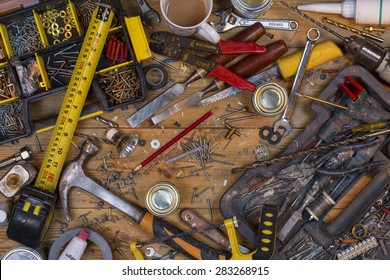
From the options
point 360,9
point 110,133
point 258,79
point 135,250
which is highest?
point 360,9

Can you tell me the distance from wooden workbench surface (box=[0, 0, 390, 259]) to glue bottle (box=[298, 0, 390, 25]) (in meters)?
0.05

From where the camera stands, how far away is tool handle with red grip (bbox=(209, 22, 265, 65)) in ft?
7.57

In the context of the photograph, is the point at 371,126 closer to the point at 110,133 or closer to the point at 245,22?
the point at 245,22

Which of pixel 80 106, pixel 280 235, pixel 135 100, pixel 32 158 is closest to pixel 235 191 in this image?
pixel 280 235

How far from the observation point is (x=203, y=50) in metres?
2.32

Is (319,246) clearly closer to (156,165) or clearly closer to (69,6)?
(156,165)

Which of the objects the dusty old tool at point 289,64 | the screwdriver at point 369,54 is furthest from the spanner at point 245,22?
the screwdriver at point 369,54

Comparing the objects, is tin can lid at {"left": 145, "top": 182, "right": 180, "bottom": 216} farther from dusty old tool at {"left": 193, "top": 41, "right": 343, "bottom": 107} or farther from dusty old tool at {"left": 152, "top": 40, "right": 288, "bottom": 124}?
dusty old tool at {"left": 193, "top": 41, "right": 343, "bottom": 107}

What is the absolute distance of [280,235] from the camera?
91.7 inches

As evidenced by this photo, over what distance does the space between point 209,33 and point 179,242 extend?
3.03 ft

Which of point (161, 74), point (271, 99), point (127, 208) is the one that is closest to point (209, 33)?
point (161, 74)

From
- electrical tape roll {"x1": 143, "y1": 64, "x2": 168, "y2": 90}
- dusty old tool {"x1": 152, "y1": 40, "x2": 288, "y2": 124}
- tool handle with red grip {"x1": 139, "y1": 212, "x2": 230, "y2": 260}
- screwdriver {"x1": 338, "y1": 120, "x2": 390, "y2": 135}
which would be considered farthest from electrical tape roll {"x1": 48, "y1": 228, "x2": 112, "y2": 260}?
screwdriver {"x1": 338, "y1": 120, "x2": 390, "y2": 135}

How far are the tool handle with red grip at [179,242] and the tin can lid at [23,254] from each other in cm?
48
